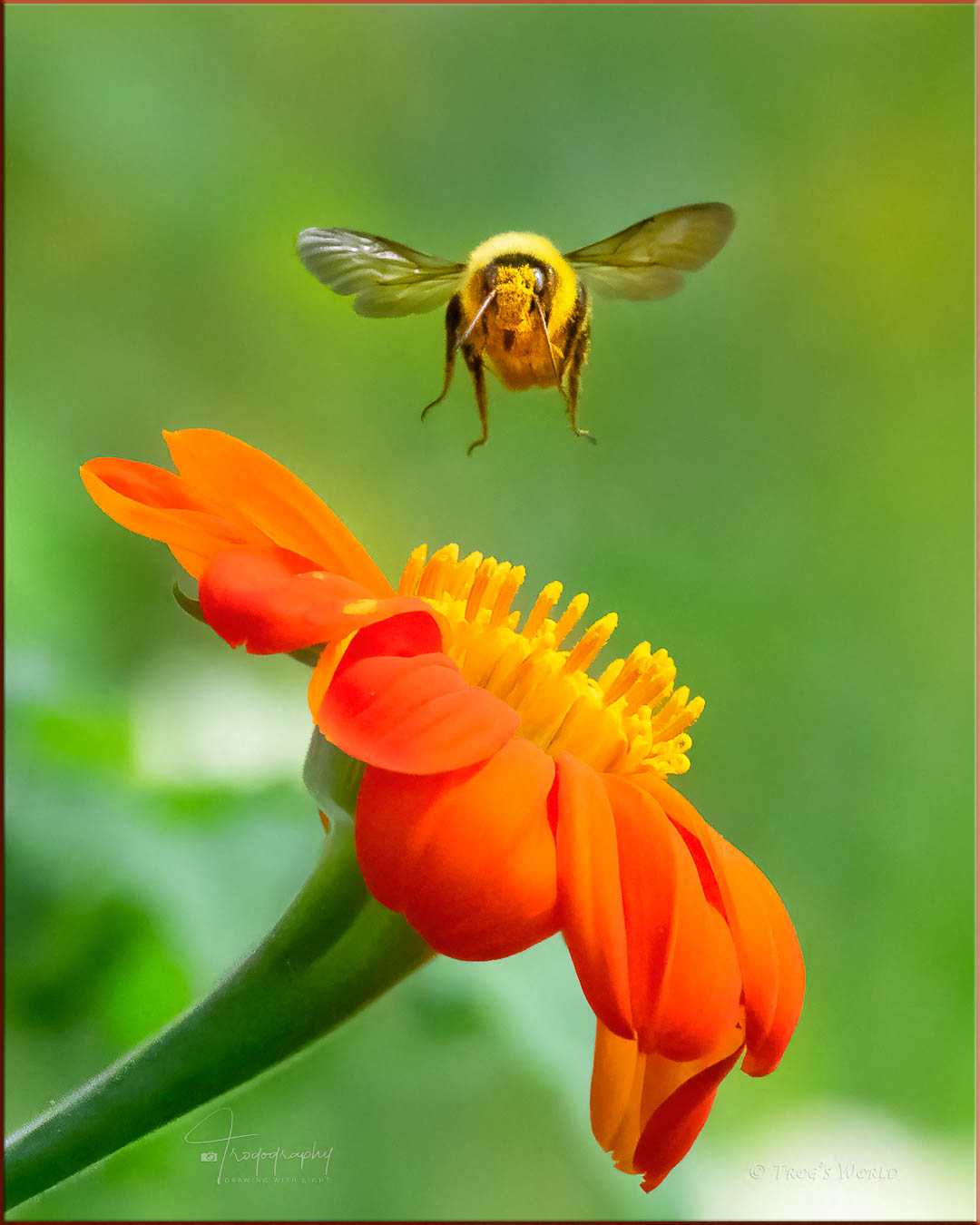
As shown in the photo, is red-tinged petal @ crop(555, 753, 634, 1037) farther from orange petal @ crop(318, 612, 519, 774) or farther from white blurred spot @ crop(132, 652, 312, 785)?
white blurred spot @ crop(132, 652, 312, 785)

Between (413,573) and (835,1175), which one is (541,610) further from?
(835,1175)

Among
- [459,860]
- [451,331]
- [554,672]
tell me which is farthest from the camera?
[451,331]

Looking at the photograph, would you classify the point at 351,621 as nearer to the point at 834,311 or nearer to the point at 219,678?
the point at 219,678

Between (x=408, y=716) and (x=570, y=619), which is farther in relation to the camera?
(x=570, y=619)

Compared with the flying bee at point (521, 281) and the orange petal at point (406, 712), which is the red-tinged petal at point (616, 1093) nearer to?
the orange petal at point (406, 712)

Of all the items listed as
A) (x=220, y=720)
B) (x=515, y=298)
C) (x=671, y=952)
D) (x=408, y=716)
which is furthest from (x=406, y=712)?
(x=220, y=720)

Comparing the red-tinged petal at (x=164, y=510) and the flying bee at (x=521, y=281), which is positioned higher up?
the flying bee at (x=521, y=281)

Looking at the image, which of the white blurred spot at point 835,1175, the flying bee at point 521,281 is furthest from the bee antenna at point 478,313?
the white blurred spot at point 835,1175
